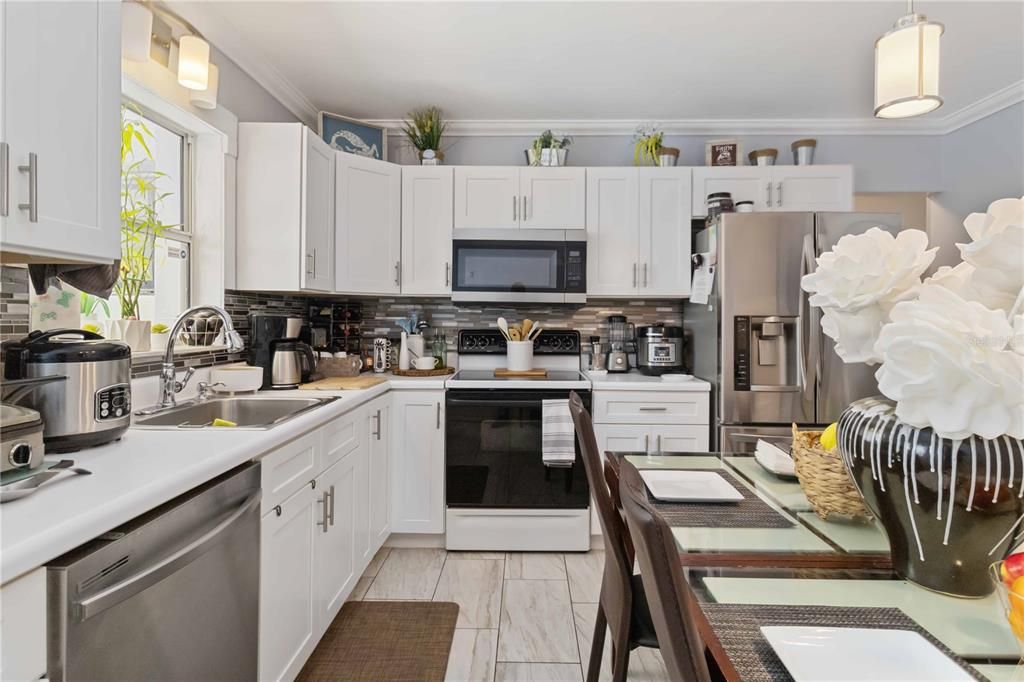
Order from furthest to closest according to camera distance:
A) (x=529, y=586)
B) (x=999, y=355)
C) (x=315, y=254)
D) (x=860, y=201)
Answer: (x=860, y=201) < (x=315, y=254) < (x=529, y=586) < (x=999, y=355)

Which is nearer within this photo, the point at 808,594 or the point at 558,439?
the point at 808,594

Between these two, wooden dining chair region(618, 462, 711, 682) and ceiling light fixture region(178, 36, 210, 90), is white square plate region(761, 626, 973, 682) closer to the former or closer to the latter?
wooden dining chair region(618, 462, 711, 682)

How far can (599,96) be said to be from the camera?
10.2ft

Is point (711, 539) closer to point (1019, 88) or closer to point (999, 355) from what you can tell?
point (999, 355)

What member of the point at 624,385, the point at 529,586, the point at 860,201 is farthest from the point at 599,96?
the point at 529,586

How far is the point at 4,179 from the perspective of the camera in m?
1.00

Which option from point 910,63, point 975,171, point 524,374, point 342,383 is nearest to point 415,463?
point 342,383

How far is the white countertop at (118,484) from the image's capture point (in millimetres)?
795

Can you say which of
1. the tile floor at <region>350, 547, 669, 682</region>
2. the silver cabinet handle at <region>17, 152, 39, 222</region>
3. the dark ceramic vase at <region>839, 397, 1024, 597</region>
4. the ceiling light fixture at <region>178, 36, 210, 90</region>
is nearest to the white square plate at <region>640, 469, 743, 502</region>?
the dark ceramic vase at <region>839, 397, 1024, 597</region>

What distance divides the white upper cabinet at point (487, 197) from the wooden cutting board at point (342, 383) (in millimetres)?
1111

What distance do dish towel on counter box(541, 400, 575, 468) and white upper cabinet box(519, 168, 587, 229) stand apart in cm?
116

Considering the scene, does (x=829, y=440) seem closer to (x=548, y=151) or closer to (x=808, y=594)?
(x=808, y=594)

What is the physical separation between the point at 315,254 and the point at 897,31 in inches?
98.4

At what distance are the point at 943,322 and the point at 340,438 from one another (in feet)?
6.42
